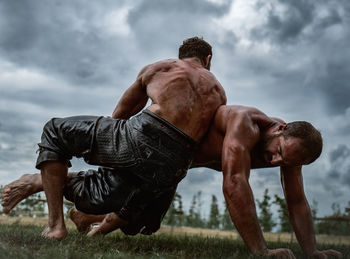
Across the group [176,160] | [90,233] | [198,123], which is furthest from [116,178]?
[90,233]

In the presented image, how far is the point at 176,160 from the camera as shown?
114 inches

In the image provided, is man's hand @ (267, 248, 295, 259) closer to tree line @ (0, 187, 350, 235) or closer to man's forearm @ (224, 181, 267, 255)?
man's forearm @ (224, 181, 267, 255)

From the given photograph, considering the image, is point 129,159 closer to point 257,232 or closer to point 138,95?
point 138,95

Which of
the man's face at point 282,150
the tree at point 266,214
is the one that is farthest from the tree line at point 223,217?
the man's face at point 282,150

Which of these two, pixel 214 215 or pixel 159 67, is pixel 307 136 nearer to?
pixel 159 67

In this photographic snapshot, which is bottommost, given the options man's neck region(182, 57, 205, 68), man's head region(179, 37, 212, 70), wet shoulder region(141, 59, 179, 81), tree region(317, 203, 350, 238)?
tree region(317, 203, 350, 238)

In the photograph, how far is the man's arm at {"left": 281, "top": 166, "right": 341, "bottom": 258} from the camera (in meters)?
3.21

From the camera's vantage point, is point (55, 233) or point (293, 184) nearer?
point (55, 233)

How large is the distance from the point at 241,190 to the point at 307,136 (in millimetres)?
584

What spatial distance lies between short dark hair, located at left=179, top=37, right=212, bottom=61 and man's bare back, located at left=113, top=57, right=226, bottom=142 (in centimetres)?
24

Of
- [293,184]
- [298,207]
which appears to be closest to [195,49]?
[293,184]

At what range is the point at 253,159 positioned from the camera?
310cm

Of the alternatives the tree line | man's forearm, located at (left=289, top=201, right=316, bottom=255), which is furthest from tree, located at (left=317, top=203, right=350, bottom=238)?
man's forearm, located at (left=289, top=201, right=316, bottom=255)

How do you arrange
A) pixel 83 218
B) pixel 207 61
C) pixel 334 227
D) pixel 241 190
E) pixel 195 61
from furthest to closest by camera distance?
pixel 334 227 → pixel 83 218 → pixel 207 61 → pixel 195 61 → pixel 241 190
